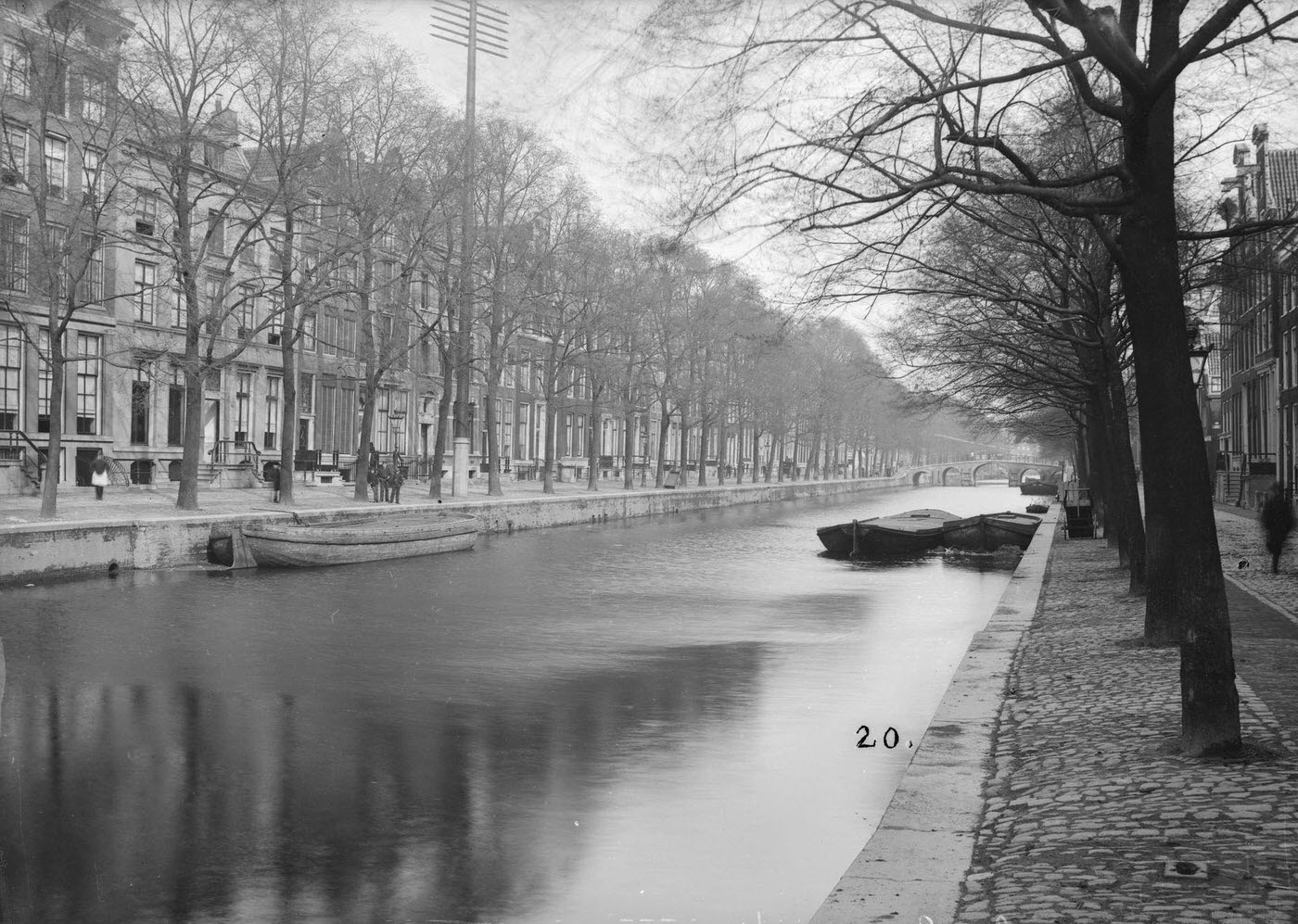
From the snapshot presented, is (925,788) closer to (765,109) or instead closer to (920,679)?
(765,109)

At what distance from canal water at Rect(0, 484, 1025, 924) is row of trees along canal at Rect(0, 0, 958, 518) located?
157 inches

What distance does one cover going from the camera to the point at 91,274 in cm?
3719

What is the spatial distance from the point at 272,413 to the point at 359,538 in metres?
23.8

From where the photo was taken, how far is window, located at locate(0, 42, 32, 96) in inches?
1052

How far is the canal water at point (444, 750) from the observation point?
8.00 m

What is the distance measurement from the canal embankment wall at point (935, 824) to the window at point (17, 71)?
22.8 m

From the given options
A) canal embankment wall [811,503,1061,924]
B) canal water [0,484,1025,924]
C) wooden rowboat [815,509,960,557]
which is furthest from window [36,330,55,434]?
canal embankment wall [811,503,1061,924]

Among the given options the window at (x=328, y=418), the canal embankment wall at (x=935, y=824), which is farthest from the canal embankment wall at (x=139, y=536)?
the canal embankment wall at (x=935, y=824)

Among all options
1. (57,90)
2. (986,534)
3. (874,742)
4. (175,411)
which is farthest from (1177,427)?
(175,411)

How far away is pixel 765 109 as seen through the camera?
29.8 feet

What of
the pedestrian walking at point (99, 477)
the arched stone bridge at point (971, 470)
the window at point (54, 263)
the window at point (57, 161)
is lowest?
the pedestrian walking at point (99, 477)

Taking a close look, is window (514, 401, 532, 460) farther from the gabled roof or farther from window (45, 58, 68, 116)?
window (45, 58, 68, 116)

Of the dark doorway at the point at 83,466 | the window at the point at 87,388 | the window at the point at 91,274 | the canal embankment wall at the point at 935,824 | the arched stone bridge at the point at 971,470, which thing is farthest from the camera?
the arched stone bridge at the point at 971,470

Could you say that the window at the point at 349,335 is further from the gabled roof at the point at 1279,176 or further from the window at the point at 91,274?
the gabled roof at the point at 1279,176
